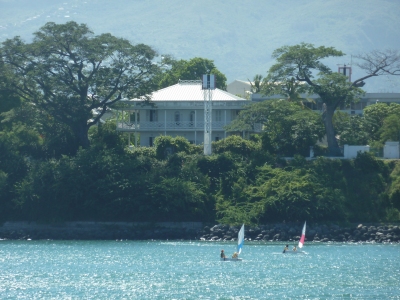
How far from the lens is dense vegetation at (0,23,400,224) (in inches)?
2355

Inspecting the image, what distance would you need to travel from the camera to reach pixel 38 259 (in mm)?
47219

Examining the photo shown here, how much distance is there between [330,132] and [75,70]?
22244mm

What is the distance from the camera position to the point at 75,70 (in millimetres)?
67750

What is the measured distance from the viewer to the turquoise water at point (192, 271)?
3597 cm

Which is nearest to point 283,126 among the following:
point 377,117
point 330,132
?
point 330,132

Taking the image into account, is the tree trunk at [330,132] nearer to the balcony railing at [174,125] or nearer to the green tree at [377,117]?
the green tree at [377,117]

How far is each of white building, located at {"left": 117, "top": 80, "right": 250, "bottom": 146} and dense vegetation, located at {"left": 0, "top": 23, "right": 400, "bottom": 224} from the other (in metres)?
3.83

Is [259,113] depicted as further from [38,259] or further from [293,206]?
[38,259]

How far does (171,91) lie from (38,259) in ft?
108

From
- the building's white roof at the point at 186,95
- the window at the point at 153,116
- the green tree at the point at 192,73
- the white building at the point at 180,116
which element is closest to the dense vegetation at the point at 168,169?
the white building at the point at 180,116

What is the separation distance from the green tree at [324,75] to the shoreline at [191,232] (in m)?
11.0

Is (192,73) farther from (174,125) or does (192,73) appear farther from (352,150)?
(352,150)

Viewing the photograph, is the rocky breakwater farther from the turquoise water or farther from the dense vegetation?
the turquoise water

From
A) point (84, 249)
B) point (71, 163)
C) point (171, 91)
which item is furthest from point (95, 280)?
point (171, 91)
